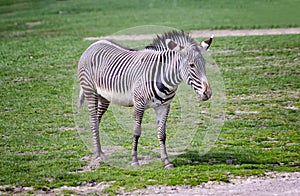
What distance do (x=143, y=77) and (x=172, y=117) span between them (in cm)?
351

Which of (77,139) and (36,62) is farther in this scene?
(36,62)

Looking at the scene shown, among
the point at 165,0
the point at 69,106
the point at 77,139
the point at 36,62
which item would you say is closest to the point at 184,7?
the point at 165,0

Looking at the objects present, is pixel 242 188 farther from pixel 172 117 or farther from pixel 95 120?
pixel 172 117

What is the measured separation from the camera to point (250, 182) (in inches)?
333

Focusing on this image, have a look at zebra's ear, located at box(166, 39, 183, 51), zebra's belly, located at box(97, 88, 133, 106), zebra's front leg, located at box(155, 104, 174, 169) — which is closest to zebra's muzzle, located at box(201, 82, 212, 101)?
zebra's ear, located at box(166, 39, 183, 51)

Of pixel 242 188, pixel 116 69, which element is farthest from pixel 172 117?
pixel 242 188

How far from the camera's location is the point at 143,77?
30.1 ft

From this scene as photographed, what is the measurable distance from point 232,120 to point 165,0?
2291 cm

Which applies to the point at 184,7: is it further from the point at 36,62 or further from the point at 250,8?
the point at 36,62

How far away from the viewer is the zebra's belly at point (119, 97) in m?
9.38

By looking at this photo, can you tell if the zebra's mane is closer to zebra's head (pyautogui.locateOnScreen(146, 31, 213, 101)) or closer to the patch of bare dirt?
zebra's head (pyautogui.locateOnScreen(146, 31, 213, 101))

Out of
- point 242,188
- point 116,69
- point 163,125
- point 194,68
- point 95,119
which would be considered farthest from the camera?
point 95,119

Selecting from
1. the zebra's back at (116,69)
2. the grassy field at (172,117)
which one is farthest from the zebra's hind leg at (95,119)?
the grassy field at (172,117)

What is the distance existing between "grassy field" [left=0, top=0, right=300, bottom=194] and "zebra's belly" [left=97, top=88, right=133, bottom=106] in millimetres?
981
